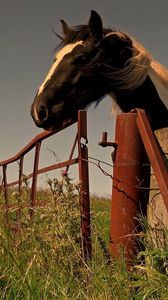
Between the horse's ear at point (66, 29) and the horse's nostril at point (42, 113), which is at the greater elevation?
the horse's ear at point (66, 29)

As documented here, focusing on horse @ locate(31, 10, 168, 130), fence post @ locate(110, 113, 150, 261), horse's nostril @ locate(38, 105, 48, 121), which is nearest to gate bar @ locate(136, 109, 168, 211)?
fence post @ locate(110, 113, 150, 261)

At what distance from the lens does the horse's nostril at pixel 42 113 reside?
5.19 metres

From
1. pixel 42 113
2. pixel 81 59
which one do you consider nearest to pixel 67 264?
pixel 42 113

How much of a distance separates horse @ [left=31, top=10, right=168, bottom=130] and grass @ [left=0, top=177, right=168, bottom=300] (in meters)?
2.00

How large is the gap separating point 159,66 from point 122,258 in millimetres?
3086

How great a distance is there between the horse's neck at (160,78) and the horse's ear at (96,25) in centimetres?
66

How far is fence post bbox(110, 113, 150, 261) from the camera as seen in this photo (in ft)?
10.1

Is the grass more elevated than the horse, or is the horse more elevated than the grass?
the horse

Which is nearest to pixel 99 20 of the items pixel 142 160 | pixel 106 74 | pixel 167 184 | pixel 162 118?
pixel 106 74

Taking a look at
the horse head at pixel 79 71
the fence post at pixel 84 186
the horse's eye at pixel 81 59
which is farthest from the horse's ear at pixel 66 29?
the fence post at pixel 84 186

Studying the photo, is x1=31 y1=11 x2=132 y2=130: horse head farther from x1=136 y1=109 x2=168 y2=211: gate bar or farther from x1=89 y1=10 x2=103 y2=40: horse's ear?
x1=136 y1=109 x2=168 y2=211: gate bar

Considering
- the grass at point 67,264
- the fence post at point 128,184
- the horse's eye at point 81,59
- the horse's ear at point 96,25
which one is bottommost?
the grass at point 67,264

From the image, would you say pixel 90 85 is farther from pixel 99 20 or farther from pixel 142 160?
pixel 142 160

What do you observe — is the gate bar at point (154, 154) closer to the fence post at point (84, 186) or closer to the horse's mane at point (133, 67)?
the fence post at point (84, 186)
